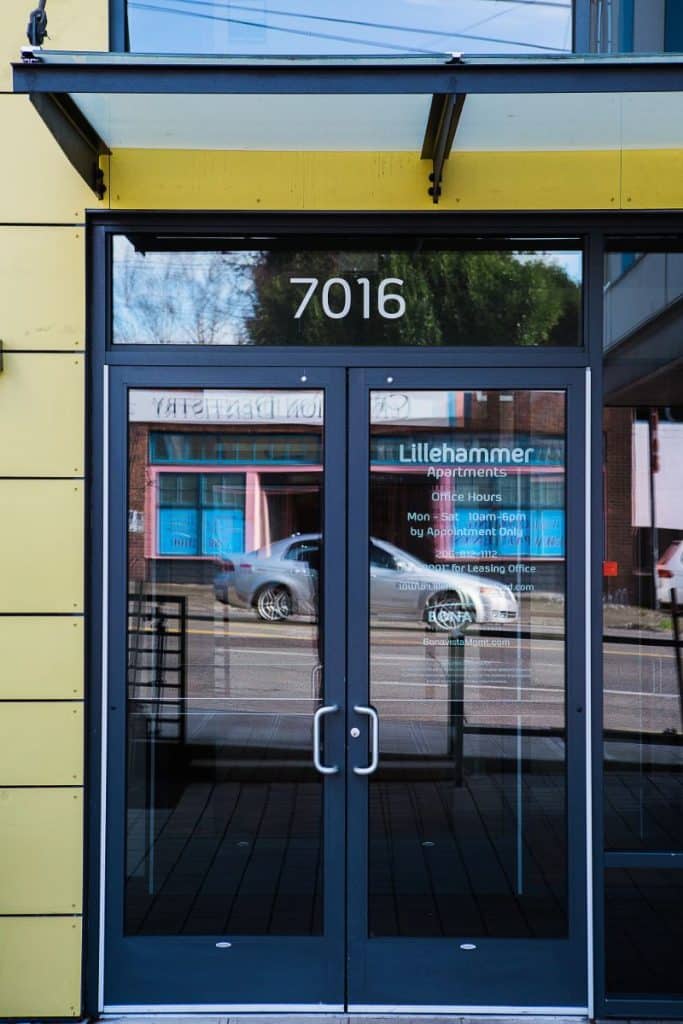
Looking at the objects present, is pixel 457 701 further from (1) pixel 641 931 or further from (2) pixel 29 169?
(2) pixel 29 169

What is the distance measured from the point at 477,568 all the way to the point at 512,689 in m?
0.52

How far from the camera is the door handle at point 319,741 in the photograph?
4105 millimetres

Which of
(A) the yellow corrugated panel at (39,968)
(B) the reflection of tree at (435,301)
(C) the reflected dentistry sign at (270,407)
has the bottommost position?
(A) the yellow corrugated panel at (39,968)

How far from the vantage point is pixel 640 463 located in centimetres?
432

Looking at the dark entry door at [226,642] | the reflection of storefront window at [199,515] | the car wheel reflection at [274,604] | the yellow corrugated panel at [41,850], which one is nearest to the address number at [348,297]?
the dark entry door at [226,642]

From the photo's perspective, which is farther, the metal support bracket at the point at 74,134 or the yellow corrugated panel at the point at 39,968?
the yellow corrugated panel at the point at 39,968

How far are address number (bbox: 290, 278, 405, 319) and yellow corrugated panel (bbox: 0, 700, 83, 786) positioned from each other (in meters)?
1.86

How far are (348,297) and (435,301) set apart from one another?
0.36 metres

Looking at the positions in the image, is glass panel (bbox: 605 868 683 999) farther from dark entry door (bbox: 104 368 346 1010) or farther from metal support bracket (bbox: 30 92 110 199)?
metal support bracket (bbox: 30 92 110 199)

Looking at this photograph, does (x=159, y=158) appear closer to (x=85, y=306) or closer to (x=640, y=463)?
(x=85, y=306)

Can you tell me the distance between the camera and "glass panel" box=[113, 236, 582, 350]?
13.8 feet

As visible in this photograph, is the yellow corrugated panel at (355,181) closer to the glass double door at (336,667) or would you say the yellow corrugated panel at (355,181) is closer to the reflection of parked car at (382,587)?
the glass double door at (336,667)

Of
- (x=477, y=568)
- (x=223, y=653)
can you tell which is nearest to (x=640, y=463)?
(x=477, y=568)

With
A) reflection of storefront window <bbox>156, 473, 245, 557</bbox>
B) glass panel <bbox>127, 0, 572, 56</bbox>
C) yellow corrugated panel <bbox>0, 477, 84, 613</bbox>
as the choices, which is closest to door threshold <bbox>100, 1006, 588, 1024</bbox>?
yellow corrugated panel <bbox>0, 477, 84, 613</bbox>
